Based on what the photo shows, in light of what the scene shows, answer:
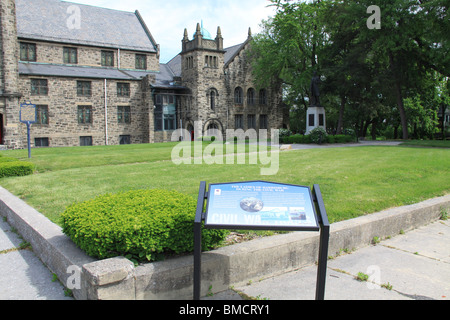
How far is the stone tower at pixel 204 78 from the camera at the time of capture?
40125mm

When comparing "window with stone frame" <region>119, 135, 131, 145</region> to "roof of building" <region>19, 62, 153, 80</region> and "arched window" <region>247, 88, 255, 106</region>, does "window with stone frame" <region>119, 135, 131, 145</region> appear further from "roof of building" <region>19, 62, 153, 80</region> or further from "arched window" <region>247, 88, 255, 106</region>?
"arched window" <region>247, 88, 255, 106</region>

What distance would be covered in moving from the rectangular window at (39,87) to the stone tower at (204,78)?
15.1 m

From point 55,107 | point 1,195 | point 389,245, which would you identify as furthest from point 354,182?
point 55,107

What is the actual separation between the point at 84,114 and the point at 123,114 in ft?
12.8

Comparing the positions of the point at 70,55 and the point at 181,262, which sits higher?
the point at 70,55

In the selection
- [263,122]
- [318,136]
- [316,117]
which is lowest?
[318,136]

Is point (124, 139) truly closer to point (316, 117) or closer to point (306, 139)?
point (306, 139)

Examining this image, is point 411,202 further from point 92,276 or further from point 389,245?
point 92,276

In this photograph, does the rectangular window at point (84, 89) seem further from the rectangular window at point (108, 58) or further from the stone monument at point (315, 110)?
the stone monument at point (315, 110)

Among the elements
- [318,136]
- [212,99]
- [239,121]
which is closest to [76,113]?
[212,99]

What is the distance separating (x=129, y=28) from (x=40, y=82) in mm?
13872

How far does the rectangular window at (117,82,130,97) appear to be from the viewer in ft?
120

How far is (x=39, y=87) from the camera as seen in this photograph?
32.6 meters
